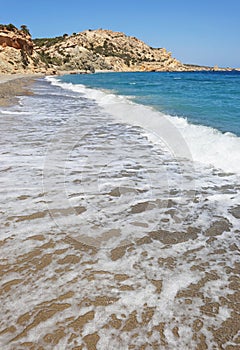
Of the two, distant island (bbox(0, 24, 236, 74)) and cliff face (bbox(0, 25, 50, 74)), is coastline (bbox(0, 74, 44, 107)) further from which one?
distant island (bbox(0, 24, 236, 74))

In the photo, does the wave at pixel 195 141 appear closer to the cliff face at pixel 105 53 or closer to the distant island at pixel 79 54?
the distant island at pixel 79 54

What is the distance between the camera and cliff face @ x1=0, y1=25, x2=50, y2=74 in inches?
2060

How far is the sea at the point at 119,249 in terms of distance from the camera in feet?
7.03

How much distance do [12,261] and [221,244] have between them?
2.31 metres

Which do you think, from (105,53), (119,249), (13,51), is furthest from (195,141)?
(105,53)

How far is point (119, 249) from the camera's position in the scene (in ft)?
10.2

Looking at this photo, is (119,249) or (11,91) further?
(11,91)

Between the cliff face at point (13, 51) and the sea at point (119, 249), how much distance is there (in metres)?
53.6

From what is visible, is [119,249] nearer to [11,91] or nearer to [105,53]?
[11,91]

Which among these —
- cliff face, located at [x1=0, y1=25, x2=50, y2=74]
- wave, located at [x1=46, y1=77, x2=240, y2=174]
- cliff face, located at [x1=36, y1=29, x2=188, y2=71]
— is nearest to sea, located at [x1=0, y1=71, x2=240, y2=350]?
wave, located at [x1=46, y1=77, x2=240, y2=174]

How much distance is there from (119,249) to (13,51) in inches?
2403

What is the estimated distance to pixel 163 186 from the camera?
192 inches

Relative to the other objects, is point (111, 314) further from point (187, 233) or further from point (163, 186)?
point (163, 186)

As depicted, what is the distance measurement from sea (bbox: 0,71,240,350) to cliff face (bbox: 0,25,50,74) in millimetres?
53616
